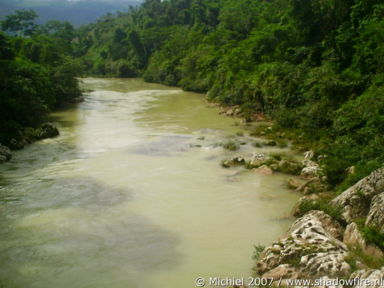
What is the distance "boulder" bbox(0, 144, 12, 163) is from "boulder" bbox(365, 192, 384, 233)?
44.4 ft

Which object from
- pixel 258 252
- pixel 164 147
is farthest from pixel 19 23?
pixel 258 252

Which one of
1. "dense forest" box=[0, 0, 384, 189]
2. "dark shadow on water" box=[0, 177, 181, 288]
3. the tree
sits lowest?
"dark shadow on water" box=[0, 177, 181, 288]

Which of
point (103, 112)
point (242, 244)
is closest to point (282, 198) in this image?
point (242, 244)

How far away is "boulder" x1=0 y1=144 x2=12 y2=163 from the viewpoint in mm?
15758

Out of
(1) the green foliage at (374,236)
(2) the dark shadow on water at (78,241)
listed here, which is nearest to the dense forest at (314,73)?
(1) the green foliage at (374,236)

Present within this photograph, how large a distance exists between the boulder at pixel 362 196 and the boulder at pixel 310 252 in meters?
0.59

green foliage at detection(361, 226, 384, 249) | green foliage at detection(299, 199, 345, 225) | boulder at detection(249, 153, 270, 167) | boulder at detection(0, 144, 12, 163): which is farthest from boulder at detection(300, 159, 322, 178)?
boulder at detection(0, 144, 12, 163)

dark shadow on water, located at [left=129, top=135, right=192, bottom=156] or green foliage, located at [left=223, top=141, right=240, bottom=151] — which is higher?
green foliage, located at [left=223, top=141, right=240, bottom=151]

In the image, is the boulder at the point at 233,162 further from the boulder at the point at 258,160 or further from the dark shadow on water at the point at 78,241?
the dark shadow on water at the point at 78,241

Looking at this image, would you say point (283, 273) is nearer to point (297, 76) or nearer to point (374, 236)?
point (374, 236)

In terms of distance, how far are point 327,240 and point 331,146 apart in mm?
7204

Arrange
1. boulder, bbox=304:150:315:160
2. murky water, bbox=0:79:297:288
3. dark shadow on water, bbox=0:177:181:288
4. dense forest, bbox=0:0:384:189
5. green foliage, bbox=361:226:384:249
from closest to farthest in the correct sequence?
green foliage, bbox=361:226:384:249
dark shadow on water, bbox=0:177:181:288
murky water, bbox=0:79:297:288
dense forest, bbox=0:0:384:189
boulder, bbox=304:150:315:160

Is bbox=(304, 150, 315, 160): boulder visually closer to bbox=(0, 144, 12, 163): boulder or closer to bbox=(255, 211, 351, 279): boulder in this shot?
bbox=(255, 211, 351, 279): boulder

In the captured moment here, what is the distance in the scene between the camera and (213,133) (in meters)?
21.3
